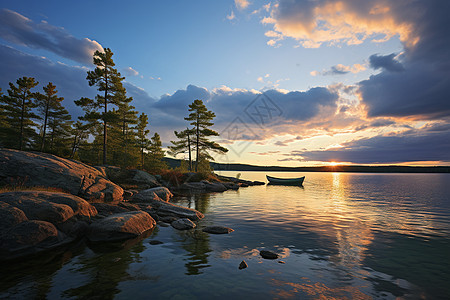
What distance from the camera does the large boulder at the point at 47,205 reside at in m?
7.64

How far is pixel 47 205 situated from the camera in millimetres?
8062

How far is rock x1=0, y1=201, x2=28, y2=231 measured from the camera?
6.73 metres

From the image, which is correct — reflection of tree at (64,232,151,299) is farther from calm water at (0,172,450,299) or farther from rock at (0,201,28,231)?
rock at (0,201,28,231)

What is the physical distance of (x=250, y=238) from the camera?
9266 millimetres

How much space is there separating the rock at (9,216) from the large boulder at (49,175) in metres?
5.30

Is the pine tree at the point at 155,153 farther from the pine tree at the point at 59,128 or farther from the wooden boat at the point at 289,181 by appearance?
the wooden boat at the point at 289,181

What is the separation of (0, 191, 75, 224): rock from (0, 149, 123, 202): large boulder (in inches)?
164

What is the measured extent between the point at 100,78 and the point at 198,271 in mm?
31322

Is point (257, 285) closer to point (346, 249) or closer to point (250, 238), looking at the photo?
point (250, 238)

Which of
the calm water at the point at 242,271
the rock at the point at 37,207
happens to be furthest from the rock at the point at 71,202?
the calm water at the point at 242,271

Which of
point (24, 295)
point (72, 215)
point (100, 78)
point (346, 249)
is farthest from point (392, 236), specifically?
point (100, 78)

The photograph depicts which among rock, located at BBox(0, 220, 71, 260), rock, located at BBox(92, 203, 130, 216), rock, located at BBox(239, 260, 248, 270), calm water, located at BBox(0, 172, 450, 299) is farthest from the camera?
rock, located at BBox(92, 203, 130, 216)

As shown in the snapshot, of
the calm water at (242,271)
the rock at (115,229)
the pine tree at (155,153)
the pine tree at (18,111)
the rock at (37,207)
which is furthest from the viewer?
the pine tree at (155,153)

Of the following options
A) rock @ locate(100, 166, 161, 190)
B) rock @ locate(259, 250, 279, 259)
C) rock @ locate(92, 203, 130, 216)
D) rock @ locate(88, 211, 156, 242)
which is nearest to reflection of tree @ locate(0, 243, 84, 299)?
rock @ locate(88, 211, 156, 242)
